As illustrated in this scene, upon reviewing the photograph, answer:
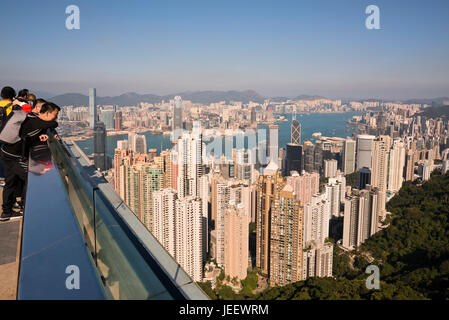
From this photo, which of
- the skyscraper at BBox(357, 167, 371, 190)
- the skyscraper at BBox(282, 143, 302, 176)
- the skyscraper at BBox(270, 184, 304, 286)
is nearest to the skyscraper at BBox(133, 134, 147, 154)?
the skyscraper at BBox(282, 143, 302, 176)

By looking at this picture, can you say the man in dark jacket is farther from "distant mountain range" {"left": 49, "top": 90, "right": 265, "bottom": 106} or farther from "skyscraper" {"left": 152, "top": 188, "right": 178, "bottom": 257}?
"distant mountain range" {"left": 49, "top": 90, "right": 265, "bottom": 106}

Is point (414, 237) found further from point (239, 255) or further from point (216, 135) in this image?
point (216, 135)

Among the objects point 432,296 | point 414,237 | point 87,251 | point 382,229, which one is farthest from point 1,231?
point 382,229

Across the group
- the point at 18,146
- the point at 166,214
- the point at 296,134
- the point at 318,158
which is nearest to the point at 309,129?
the point at 296,134

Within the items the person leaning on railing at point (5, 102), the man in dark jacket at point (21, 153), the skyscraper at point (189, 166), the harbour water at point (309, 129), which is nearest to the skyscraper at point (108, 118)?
the harbour water at point (309, 129)

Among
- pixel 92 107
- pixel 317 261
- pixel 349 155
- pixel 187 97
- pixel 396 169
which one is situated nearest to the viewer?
pixel 317 261

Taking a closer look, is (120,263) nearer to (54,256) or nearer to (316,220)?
(54,256)

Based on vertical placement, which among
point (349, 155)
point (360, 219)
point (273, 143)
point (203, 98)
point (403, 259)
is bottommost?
point (403, 259)

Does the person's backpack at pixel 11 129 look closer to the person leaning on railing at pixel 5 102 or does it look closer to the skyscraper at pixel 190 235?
the person leaning on railing at pixel 5 102
